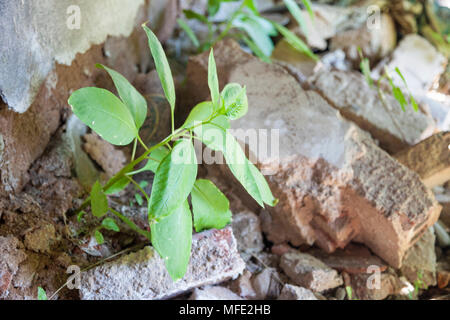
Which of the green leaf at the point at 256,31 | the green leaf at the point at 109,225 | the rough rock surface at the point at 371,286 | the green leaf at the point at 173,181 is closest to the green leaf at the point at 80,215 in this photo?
the green leaf at the point at 109,225

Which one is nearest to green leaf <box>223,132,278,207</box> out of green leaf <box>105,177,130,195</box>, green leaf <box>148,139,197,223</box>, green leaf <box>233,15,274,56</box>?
green leaf <box>148,139,197,223</box>

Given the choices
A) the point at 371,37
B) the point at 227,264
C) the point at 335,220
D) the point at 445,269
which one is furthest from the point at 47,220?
the point at 371,37

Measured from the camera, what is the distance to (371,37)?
2809mm

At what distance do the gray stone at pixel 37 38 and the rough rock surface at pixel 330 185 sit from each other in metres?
0.75

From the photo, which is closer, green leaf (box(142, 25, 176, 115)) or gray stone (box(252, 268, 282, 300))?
green leaf (box(142, 25, 176, 115))

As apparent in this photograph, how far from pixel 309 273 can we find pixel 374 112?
3.09 feet

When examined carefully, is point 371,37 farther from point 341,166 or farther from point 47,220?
point 47,220

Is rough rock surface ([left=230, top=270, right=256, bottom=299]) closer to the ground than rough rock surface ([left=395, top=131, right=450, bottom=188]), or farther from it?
closer to the ground

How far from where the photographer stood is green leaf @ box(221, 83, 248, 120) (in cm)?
112

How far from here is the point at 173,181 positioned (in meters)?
1.05

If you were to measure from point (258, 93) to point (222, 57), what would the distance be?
13.9 inches

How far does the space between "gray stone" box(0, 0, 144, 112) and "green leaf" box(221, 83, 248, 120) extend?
69 centimetres

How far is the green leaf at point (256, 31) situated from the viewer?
2.45 meters

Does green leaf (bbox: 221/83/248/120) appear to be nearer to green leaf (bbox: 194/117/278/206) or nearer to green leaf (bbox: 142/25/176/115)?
green leaf (bbox: 194/117/278/206)
